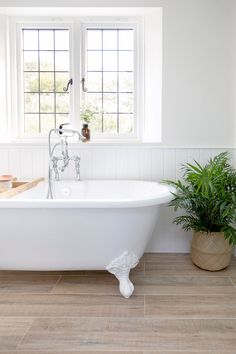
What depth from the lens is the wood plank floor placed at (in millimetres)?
1696

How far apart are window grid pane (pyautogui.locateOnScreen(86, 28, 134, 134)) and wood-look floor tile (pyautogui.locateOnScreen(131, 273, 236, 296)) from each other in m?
1.51

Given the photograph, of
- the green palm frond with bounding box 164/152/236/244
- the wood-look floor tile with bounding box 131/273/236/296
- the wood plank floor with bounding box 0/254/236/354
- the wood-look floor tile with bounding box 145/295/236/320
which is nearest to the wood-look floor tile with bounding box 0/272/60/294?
the wood plank floor with bounding box 0/254/236/354

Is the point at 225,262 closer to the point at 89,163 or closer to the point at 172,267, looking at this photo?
the point at 172,267

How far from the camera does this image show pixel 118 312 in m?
2.01

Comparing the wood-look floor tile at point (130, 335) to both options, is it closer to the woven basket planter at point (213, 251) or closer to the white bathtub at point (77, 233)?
the white bathtub at point (77, 233)

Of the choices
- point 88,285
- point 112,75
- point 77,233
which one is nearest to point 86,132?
point 112,75

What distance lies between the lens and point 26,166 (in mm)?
3105

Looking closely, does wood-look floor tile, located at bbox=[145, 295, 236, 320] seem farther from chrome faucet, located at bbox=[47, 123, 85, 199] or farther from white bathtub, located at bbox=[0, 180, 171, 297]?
chrome faucet, located at bbox=[47, 123, 85, 199]

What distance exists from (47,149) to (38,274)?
113 centimetres

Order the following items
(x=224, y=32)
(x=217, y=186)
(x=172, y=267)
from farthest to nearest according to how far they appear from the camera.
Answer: (x=224, y=32), (x=172, y=267), (x=217, y=186)

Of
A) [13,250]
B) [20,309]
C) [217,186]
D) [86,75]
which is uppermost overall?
[86,75]

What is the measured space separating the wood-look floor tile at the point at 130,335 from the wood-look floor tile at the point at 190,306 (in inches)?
2.7

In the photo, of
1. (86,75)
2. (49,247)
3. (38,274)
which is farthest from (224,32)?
(38,274)

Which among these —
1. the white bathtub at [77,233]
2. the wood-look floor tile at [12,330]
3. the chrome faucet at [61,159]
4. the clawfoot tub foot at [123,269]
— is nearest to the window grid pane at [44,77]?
the chrome faucet at [61,159]
